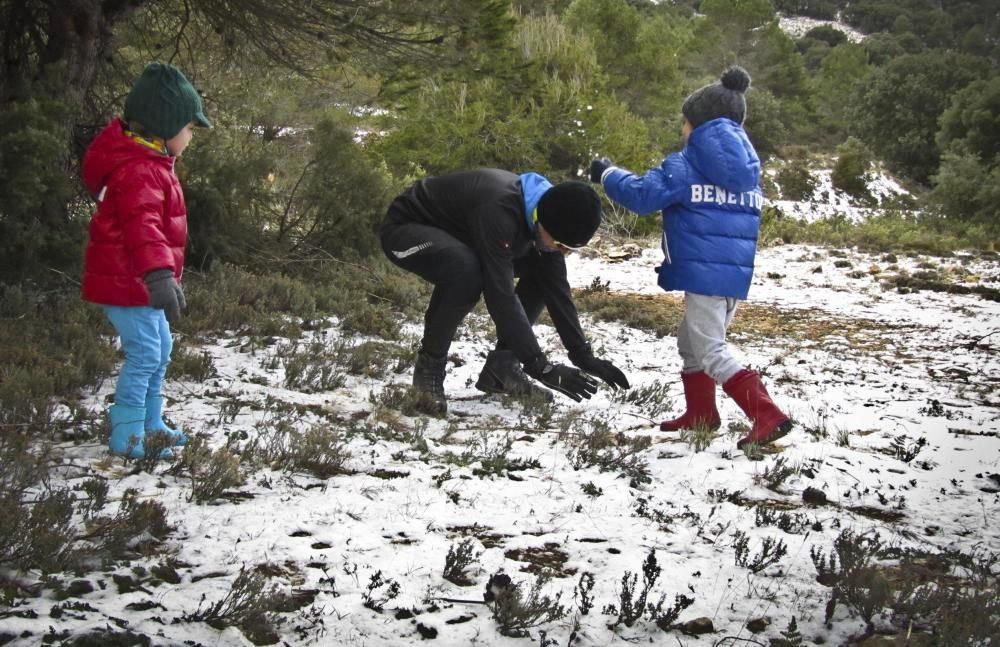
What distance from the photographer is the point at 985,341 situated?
24.6ft

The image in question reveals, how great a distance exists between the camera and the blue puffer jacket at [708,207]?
4203 mm

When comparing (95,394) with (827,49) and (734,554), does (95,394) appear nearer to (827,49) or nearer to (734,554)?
(734,554)

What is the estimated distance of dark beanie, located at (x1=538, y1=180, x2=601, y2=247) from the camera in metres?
4.20

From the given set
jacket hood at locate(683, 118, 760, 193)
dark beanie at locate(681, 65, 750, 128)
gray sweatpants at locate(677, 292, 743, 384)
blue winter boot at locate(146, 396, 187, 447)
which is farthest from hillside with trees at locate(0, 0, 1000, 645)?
dark beanie at locate(681, 65, 750, 128)

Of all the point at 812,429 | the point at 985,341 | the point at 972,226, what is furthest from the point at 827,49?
Answer: the point at 812,429

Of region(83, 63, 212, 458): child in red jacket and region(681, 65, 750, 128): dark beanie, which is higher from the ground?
region(681, 65, 750, 128): dark beanie

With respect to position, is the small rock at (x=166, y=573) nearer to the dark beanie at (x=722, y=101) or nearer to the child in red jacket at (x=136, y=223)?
the child in red jacket at (x=136, y=223)

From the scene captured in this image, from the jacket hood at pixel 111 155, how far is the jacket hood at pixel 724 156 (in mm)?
2659

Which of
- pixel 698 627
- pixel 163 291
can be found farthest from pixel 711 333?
pixel 163 291

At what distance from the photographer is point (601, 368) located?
4746 millimetres

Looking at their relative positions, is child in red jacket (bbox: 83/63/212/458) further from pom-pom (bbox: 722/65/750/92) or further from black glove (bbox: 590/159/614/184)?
pom-pom (bbox: 722/65/750/92)

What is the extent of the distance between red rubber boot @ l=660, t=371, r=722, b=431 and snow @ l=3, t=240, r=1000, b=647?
0.16 meters

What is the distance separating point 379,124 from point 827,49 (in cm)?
4655

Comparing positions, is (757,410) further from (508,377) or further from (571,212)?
(508,377)
